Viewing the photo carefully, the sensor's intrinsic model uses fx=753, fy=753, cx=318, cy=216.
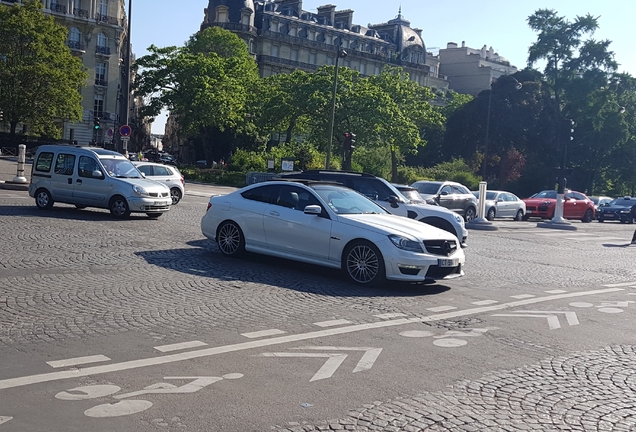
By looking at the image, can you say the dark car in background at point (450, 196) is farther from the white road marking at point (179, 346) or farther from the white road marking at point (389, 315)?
the white road marking at point (179, 346)

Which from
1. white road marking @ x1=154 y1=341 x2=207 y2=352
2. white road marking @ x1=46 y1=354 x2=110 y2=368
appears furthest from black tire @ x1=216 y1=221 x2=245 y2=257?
white road marking @ x1=46 y1=354 x2=110 y2=368

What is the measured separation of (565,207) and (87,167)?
27298 millimetres

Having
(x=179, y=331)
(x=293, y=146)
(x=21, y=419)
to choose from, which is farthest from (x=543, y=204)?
(x=21, y=419)

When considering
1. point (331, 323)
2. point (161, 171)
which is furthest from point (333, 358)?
point (161, 171)

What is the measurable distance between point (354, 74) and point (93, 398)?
192ft

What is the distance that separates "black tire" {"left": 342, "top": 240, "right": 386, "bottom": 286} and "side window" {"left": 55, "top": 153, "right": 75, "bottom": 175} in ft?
36.5

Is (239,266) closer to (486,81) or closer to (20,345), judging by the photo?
(20,345)

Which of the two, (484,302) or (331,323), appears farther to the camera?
(484,302)

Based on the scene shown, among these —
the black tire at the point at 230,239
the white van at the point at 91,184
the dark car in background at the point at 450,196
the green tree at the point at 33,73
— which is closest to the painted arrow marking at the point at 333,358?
the black tire at the point at 230,239

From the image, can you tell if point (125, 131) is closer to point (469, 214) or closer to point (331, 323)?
point (469, 214)

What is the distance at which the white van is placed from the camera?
19.6 m

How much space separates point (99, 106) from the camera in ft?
288

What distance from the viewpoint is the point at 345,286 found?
37.2 feet

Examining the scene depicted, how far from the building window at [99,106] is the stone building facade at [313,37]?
24.9 meters
